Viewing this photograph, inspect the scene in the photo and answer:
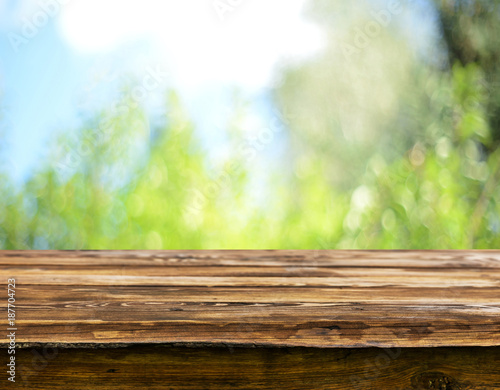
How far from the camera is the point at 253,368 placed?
840 mm

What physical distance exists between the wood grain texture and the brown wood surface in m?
0.04

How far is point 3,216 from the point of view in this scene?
3859 mm

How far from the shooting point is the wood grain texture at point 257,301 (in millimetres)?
806

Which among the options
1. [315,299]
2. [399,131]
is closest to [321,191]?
[399,131]

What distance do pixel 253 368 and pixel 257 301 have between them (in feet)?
0.51

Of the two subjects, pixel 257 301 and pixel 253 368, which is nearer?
→ pixel 253 368

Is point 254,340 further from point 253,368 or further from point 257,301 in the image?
point 257,301

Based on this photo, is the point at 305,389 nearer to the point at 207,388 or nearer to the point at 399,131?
the point at 207,388

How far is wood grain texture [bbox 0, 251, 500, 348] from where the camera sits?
2.64 feet

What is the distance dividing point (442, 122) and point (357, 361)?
3726mm

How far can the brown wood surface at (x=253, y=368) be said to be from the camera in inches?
32.8

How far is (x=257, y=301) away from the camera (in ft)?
3.19

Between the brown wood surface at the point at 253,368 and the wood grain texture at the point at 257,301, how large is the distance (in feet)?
0.13

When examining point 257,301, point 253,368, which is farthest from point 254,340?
point 257,301
